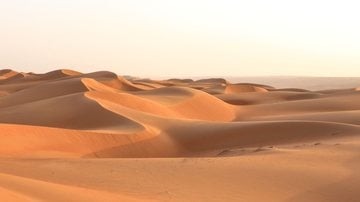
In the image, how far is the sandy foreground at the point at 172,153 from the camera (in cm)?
610

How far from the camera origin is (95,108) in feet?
49.1

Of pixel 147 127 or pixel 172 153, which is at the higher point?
pixel 147 127

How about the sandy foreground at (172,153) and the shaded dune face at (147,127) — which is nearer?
the sandy foreground at (172,153)

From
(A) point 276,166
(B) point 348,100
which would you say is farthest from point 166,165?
(B) point 348,100

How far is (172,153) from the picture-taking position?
470 inches

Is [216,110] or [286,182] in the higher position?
[286,182]

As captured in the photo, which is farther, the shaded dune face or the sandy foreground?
the shaded dune face

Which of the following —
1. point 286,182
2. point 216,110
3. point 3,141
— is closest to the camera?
point 286,182

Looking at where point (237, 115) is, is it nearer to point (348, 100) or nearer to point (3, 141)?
point (348, 100)

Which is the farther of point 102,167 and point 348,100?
point 348,100

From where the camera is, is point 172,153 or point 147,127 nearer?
point 172,153

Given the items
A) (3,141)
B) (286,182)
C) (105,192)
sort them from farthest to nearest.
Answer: (3,141) → (286,182) → (105,192)

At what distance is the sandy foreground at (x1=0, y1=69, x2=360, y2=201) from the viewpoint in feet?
20.0

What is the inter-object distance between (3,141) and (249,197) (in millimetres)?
5706
